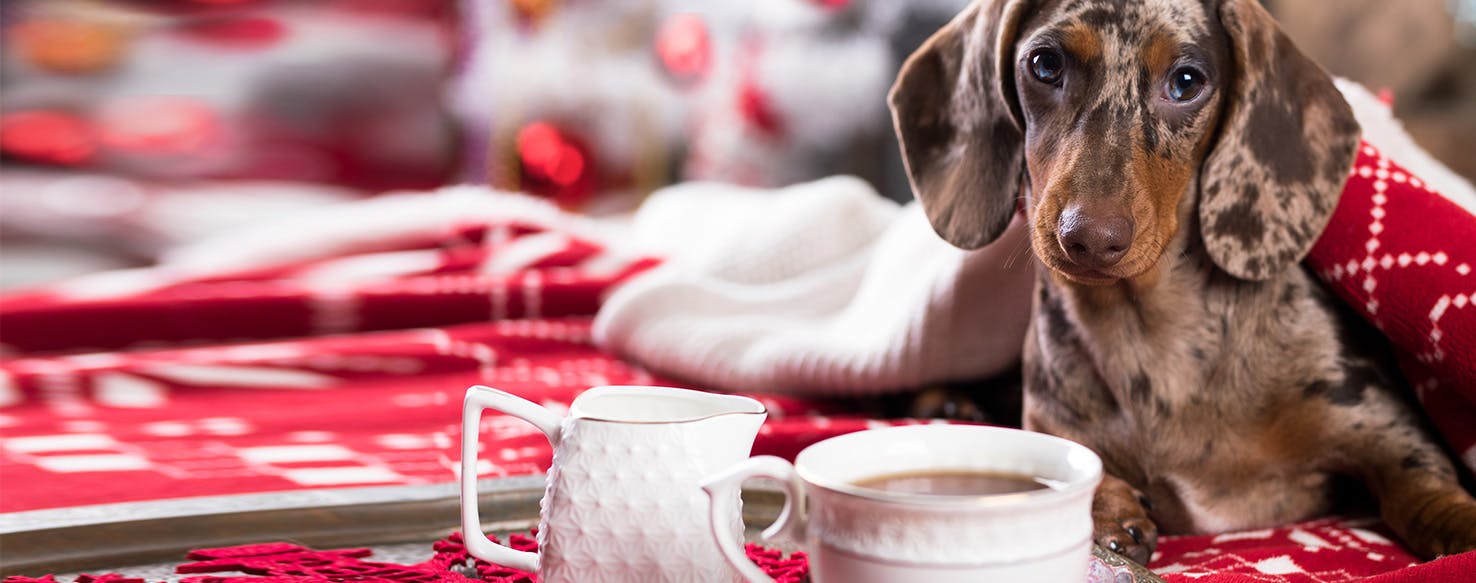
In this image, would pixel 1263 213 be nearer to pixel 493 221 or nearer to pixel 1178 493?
pixel 1178 493

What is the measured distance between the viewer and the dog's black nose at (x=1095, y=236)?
999 millimetres

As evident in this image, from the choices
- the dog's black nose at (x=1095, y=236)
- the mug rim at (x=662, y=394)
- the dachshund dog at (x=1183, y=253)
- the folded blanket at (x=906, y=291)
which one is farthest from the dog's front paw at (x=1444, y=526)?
the mug rim at (x=662, y=394)

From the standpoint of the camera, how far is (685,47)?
14.0 feet

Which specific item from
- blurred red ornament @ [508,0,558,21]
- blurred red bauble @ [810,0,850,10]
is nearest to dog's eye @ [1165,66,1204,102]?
blurred red bauble @ [810,0,850,10]

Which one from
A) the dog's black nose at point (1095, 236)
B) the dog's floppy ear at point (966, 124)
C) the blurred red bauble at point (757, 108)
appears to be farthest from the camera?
the blurred red bauble at point (757, 108)

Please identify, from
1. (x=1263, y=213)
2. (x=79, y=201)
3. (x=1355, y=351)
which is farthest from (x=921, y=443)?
(x=79, y=201)

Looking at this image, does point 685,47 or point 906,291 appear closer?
A: point 906,291

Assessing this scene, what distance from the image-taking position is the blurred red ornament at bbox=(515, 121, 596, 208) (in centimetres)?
440

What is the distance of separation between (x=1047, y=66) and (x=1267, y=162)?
0.71ft

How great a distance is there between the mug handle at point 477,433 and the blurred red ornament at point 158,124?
154 inches

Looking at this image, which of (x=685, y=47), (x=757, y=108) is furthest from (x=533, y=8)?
(x=757, y=108)

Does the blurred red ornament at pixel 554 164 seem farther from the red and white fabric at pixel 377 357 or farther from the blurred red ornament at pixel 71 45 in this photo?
the red and white fabric at pixel 377 357

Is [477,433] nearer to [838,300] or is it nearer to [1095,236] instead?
[1095,236]

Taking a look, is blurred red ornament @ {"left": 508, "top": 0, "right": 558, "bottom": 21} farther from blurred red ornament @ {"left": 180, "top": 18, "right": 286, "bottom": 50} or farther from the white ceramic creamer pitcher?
the white ceramic creamer pitcher
